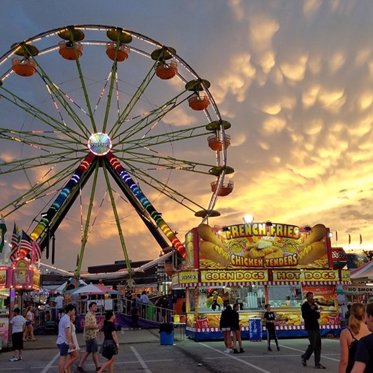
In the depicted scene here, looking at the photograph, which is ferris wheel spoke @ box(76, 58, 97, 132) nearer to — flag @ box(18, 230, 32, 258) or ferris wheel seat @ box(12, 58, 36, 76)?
ferris wheel seat @ box(12, 58, 36, 76)

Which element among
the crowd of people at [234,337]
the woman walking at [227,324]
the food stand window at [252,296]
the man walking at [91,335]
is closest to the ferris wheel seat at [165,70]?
the food stand window at [252,296]

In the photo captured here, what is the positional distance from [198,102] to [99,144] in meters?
6.00

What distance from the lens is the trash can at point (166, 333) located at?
1791 centimetres

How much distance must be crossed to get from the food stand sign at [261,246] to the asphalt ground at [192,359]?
342 centimetres

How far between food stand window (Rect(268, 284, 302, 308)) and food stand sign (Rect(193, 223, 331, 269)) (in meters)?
0.91

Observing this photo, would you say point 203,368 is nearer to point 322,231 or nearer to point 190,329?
point 190,329

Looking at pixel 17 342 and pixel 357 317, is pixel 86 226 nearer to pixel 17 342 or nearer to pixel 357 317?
pixel 17 342

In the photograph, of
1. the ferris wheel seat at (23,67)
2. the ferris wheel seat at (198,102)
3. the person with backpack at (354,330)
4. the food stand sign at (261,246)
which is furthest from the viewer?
the ferris wheel seat at (198,102)

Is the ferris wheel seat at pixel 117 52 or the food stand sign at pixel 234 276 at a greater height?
the ferris wheel seat at pixel 117 52

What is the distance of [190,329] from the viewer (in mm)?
20516

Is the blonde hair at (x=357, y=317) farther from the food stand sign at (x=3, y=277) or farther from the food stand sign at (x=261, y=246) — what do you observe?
the food stand sign at (x=3, y=277)

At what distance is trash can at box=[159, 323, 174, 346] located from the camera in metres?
17.9

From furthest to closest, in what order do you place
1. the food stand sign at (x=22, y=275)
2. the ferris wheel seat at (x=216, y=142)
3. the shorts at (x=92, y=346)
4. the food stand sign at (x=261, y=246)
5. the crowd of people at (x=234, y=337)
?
the ferris wheel seat at (x=216, y=142) → the food stand sign at (x=261, y=246) → the food stand sign at (x=22, y=275) → the shorts at (x=92, y=346) → the crowd of people at (x=234, y=337)

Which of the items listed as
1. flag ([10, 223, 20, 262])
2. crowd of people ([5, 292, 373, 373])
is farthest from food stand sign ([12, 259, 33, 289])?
crowd of people ([5, 292, 373, 373])
